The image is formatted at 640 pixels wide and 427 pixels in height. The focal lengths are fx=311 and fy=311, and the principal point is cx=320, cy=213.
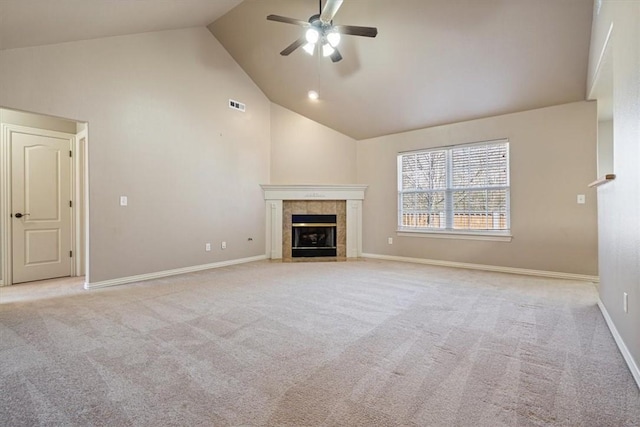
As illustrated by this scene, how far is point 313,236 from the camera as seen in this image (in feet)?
21.7

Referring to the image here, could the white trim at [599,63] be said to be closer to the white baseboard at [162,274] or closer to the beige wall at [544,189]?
the beige wall at [544,189]

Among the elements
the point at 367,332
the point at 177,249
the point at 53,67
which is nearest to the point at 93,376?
the point at 367,332

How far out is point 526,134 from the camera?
4703 millimetres

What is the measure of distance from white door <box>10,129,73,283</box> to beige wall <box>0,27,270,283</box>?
4.08ft

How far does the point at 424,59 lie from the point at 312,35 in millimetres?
1656

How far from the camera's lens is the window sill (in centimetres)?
494

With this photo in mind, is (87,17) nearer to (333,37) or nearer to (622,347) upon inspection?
(333,37)

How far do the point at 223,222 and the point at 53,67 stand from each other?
9.96 feet

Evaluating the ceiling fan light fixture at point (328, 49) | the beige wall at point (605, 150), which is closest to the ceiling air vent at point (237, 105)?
the ceiling fan light fixture at point (328, 49)

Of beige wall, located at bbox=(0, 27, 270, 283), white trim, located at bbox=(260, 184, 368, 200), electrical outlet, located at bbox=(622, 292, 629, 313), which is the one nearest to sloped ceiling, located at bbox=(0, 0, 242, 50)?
beige wall, located at bbox=(0, 27, 270, 283)

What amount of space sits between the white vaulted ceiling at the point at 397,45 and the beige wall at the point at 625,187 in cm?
94

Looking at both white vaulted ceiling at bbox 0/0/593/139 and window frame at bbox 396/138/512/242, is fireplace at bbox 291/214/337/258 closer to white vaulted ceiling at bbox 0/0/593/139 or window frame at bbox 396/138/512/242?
window frame at bbox 396/138/512/242

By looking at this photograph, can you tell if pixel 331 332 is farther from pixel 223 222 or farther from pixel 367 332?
pixel 223 222

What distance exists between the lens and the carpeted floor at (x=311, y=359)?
1.54 meters
